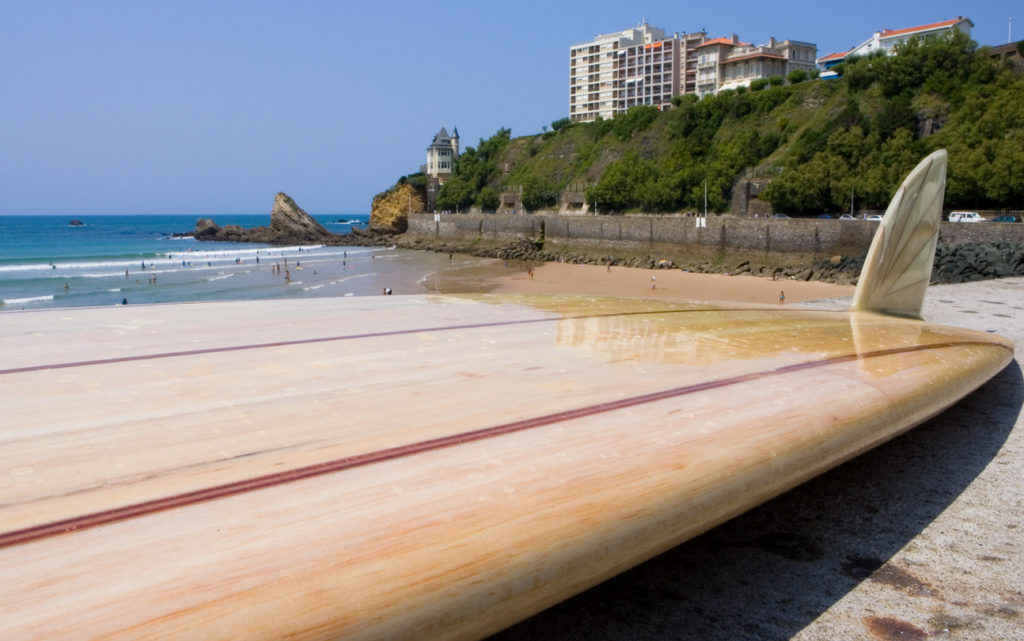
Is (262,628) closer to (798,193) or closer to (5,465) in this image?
(5,465)

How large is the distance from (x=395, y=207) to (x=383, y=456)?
6694 cm

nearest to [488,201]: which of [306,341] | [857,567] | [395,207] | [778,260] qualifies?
Result: [395,207]

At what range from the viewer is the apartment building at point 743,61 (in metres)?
75.4

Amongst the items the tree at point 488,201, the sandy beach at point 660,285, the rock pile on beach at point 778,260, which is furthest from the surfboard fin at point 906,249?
the tree at point 488,201

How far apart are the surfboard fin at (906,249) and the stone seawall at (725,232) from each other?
61.7 feet

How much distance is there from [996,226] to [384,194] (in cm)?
5476

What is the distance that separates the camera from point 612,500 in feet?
6.28

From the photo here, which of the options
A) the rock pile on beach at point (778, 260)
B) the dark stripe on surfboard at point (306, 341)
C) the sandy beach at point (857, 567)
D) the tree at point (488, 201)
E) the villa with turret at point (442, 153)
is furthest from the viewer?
the villa with turret at point (442, 153)

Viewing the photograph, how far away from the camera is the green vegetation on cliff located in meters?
33.7

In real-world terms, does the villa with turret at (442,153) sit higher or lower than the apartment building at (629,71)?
lower

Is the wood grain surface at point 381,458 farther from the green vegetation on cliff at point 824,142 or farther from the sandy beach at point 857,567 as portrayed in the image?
the green vegetation on cliff at point 824,142

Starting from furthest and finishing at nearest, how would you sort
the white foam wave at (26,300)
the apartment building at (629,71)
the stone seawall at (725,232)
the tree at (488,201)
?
the apartment building at (629,71) → the tree at (488,201) → the white foam wave at (26,300) → the stone seawall at (725,232)

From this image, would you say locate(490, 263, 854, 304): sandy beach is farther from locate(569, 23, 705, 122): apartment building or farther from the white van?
locate(569, 23, 705, 122): apartment building

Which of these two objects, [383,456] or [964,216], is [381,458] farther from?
[964,216]
